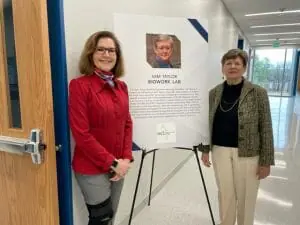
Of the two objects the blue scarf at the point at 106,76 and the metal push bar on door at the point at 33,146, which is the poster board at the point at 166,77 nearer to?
the blue scarf at the point at 106,76

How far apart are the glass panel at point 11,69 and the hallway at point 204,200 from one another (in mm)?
1591

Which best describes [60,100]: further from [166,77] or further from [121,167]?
[166,77]

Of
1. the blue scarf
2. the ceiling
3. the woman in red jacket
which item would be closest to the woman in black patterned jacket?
the woman in red jacket

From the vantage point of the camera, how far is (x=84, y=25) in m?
1.62

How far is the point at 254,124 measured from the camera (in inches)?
68.6

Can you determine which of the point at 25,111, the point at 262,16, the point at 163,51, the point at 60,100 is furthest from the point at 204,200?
the point at 262,16

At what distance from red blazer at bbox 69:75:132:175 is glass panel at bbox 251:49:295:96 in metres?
16.4

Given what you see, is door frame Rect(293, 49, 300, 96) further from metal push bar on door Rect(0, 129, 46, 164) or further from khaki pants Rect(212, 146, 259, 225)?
metal push bar on door Rect(0, 129, 46, 164)

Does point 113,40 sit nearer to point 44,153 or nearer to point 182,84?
point 182,84

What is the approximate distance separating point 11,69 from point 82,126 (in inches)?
20.2

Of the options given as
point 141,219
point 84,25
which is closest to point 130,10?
point 84,25

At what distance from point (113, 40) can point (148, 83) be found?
0.41 meters

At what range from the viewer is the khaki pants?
1823 mm

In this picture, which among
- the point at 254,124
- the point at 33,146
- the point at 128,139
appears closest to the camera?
the point at 33,146
